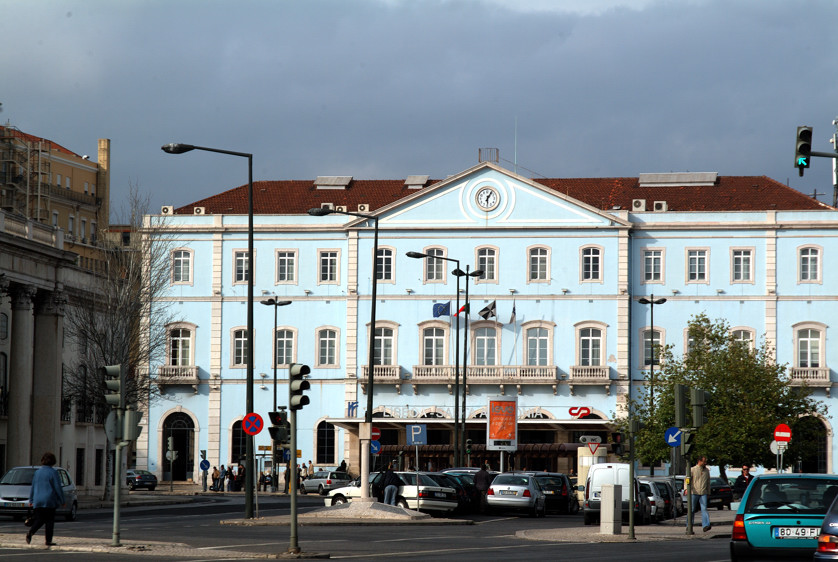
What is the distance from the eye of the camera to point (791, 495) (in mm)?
19094

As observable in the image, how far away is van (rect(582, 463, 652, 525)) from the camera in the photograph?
37812mm

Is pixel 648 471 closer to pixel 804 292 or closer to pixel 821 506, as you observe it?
pixel 804 292

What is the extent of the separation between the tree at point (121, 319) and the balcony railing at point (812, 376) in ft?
107

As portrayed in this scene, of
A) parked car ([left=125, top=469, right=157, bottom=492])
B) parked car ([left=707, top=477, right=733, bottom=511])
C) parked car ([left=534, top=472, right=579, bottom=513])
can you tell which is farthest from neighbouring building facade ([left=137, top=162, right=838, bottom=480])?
parked car ([left=534, top=472, right=579, bottom=513])

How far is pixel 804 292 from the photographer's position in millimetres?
72438

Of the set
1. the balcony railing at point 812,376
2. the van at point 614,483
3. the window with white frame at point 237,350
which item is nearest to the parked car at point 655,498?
the van at point 614,483

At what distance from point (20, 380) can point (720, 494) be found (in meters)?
26.9

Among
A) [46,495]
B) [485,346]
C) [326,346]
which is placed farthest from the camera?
[326,346]

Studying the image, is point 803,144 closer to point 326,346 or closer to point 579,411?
point 579,411

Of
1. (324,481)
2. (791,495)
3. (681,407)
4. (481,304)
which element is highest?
(481,304)

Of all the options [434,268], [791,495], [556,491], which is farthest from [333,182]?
[791,495]

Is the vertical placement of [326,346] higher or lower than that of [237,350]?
higher

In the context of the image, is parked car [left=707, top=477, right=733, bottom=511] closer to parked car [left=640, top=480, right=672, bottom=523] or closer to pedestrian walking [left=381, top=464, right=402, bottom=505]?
parked car [left=640, top=480, right=672, bottom=523]

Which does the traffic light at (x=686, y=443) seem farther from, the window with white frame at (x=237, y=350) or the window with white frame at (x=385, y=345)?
the window with white frame at (x=237, y=350)
